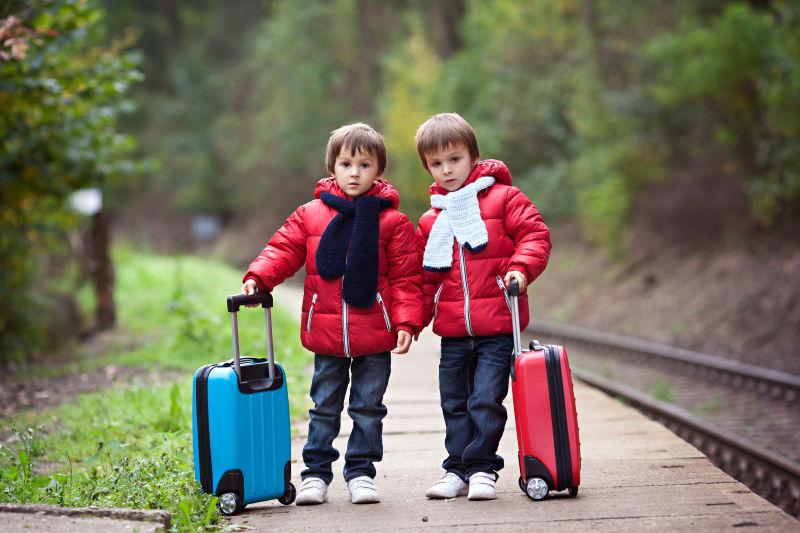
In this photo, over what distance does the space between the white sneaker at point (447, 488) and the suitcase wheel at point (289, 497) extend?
59 cm

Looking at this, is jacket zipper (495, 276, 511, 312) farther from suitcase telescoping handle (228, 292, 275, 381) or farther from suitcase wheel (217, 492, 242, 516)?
suitcase wheel (217, 492, 242, 516)

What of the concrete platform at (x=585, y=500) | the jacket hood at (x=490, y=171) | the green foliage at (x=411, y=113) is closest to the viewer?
the concrete platform at (x=585, y=500)

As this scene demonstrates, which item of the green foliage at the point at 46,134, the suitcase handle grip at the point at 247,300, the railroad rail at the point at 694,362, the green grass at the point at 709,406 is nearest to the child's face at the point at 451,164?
the suitcase handle grip at the point at 247,300

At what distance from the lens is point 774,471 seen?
6.27 metres

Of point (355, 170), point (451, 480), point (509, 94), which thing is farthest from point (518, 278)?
point (509, 94)

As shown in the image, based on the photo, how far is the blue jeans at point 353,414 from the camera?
4.29m

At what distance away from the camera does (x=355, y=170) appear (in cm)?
420

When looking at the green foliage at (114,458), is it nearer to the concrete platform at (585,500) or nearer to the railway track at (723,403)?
the concrete platform at (585,500)

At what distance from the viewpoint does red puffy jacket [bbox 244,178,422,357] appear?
4164 millimetres

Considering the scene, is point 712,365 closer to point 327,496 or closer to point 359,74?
point 327,496

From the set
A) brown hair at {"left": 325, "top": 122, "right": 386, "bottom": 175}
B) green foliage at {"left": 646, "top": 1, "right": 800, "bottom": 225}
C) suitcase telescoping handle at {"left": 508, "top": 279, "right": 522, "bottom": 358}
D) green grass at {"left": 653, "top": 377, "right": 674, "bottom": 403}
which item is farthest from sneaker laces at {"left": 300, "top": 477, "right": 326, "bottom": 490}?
green foliage at {"left": 646, "top": 1, "right": 800, "bottom": 225}

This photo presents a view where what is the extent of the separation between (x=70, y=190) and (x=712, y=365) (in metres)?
7.26

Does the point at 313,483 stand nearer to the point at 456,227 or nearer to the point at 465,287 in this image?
the point at 465,287

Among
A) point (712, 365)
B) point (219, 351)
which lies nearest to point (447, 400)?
point (219, 351)
